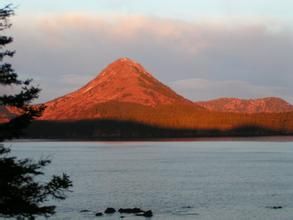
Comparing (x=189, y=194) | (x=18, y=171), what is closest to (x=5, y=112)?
(x=18, y=171)

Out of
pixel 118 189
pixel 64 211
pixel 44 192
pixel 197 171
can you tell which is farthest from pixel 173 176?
pixel 44 192

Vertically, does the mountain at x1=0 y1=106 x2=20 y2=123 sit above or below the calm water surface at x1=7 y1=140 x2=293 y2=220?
above

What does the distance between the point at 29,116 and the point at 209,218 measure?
34.8 metres

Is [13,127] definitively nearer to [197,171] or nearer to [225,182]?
[225,182]

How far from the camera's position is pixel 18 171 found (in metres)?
14.3

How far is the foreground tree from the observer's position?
14.2 m

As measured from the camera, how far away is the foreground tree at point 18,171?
46.6 ft

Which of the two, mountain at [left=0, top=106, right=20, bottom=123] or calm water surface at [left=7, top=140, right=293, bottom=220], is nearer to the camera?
mountain at [left=0, top=106, right=20, bottom=123]

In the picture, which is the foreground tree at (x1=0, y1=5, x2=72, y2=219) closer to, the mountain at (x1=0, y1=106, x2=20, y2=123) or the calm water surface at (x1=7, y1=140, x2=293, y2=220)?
the mountain at (x1=0, y1=106, x2=20, y2=123)

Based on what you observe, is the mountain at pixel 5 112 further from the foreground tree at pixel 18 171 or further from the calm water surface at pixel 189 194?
the calm water surface at pixel 189 194

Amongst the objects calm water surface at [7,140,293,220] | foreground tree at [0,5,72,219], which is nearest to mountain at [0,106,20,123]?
foreground tree at [0,5,72,219]

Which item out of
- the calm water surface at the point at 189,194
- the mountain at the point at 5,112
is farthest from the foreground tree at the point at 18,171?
the calm water surface at the point at 189,194

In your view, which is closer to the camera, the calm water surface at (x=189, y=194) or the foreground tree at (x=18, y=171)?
the foreground tree at (x=18, y=171)

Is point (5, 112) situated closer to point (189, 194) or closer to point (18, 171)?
point (18, 171)
